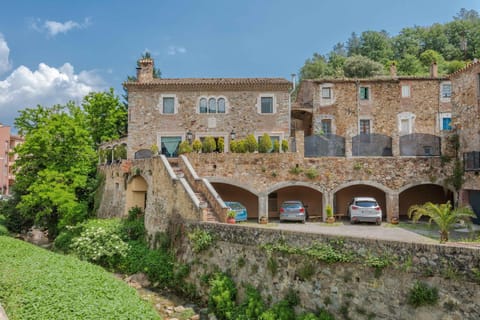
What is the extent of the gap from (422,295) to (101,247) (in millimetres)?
15304

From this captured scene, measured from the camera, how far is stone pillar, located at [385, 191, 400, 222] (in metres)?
17.8

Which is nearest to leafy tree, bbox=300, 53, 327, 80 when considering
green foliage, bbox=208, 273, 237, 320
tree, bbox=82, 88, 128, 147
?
tree, bbox=82, 88, 128, 147

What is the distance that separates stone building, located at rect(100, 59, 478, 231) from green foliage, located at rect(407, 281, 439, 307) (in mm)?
8035

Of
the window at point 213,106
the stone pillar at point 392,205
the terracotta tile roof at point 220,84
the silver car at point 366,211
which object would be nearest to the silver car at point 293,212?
the silver car at point 366,211

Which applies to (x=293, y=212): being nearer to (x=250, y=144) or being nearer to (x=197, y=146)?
(x=250, y=144)

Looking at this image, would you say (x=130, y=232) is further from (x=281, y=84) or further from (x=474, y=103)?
(x=474, y=103)

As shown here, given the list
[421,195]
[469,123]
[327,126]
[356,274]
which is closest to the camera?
[356,274]

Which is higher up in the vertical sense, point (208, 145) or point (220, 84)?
point (220, 84)

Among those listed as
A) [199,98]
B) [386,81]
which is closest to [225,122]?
[199,98]

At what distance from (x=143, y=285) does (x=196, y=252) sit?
147 inches

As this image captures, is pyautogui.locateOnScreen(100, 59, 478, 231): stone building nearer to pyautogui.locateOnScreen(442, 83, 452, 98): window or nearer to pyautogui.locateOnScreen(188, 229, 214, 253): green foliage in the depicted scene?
pyautogui.locateOnScreen(442, 83, 452, 98): window

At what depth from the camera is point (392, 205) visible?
17938mm

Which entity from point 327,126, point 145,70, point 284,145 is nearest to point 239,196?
point 284,145

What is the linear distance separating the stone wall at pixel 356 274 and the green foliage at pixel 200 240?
15.7 inches
